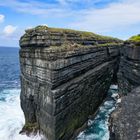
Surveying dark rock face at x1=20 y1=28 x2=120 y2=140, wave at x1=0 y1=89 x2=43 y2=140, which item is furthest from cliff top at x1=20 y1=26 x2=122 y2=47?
wave at x1=0 y1=89 x2=43 y2=140

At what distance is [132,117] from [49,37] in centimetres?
1092

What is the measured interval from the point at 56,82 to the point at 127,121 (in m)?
9.03

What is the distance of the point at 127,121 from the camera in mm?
10672

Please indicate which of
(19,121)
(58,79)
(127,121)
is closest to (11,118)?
(19,121)

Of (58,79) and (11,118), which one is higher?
(58,79)

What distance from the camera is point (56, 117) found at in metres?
18.8

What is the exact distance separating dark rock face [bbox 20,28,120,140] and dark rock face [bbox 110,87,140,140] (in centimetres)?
726

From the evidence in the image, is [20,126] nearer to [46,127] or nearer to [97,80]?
[46,127]

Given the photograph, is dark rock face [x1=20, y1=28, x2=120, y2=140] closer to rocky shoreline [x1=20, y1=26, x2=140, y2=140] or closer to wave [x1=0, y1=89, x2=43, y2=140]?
rocky shoreline [x1=20, y1=26, x2=140, y2=140]

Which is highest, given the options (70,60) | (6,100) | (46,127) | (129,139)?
(70,60)

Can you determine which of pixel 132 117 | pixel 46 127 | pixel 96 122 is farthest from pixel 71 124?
pixel 132 117

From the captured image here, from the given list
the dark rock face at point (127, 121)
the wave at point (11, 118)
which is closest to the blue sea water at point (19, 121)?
the wave at point (11, 118)

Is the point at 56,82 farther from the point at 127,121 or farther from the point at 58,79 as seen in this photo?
the point at 127,121

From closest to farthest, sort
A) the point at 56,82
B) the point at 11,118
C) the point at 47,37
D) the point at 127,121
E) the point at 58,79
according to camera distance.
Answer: the point at 127,121
the point at 56,82
the point at 58,79
the point at 47,37
the point at 11,118
